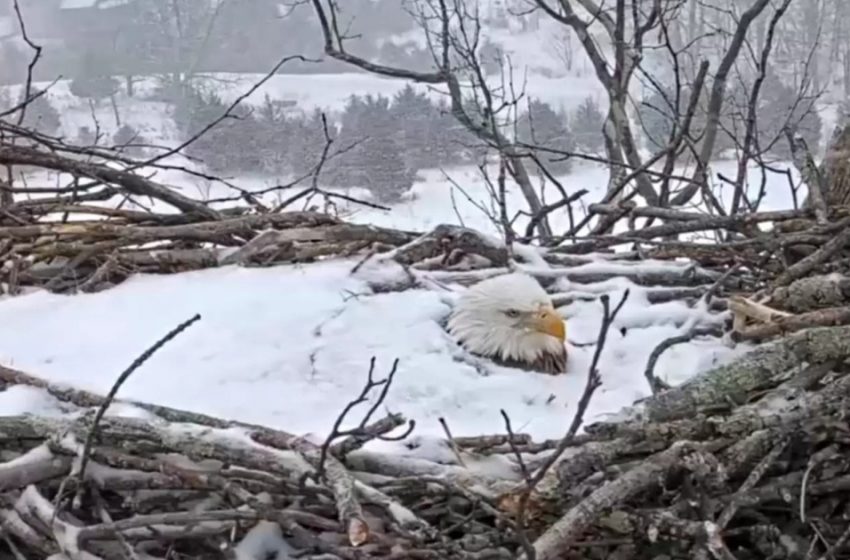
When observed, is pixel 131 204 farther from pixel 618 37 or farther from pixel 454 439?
pixel 618 37

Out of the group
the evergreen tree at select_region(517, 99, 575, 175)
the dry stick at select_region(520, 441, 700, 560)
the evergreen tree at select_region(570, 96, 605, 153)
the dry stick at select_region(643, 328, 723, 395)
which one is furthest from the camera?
the evergreen tree at select_region(570, 96, 605, 153)

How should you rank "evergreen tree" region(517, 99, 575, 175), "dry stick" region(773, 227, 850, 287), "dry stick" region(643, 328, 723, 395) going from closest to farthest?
1. "dry stick" region(643, 328, 723, 395)
2. "dry stick" region(773, 227, 850, 287)
3. "evergreen tree" region(517, 99, 575, 175)

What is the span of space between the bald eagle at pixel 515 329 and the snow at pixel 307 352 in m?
0.02

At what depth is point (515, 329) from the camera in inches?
39.2

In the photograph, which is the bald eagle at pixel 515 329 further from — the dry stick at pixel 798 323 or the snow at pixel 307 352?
the dry stick at pixel 798 323

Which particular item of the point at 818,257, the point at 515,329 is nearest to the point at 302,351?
the point at 515,329

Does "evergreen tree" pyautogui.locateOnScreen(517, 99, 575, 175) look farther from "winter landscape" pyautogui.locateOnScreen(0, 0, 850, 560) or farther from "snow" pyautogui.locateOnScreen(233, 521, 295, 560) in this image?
"snow" pyautogui.locateOnScreen(233, 521, 295, 560)

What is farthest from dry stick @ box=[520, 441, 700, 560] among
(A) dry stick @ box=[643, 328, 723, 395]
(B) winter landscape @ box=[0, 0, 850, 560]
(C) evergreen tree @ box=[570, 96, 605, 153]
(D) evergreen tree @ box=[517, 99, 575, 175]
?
(C) evergreen tree @ box=[570, 96, 605, 153]

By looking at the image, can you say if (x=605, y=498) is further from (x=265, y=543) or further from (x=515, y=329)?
(x=515, y=329)

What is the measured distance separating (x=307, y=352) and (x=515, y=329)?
227 mm

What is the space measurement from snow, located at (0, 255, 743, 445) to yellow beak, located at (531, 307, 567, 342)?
0.15ft

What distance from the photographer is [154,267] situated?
126 cm

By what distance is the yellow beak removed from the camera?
0.99 metres

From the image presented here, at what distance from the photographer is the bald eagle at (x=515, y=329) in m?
0.99
